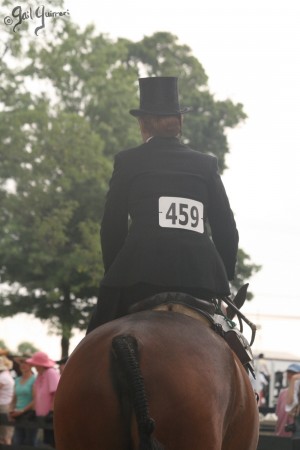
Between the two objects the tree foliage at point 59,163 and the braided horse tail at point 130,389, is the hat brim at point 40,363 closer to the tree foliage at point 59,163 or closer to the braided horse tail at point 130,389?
the braided horse tail at point 130,389

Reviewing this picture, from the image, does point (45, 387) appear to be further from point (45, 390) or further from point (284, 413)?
point (284, 413)

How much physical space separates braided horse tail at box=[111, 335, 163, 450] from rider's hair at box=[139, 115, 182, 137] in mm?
1649

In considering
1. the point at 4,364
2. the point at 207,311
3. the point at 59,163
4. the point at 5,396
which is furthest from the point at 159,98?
the point at 59,163

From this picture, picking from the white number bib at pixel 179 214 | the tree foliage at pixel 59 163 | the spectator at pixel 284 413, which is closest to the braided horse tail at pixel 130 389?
the white number bib at pixel 179 214

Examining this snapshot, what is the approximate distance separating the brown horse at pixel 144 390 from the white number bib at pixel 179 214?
66 cm

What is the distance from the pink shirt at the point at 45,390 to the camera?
16.2 metres

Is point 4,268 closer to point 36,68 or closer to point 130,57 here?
point 36,68

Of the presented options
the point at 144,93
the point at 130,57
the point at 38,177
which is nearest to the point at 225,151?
the point at 130,57

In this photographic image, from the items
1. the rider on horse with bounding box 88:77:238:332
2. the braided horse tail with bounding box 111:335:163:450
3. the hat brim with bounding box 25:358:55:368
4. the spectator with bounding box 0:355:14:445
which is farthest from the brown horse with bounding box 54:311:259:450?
the spectator with bounding box 0:355:14:445

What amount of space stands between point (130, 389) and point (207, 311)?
109cm

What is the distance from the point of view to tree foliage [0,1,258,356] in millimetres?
39500

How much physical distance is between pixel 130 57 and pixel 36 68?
14797 millimetres

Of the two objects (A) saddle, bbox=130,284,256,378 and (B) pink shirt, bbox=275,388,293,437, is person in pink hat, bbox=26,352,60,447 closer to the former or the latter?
(B) pink shirt, bbox=275,388,293,437

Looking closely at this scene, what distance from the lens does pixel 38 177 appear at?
3972cm
